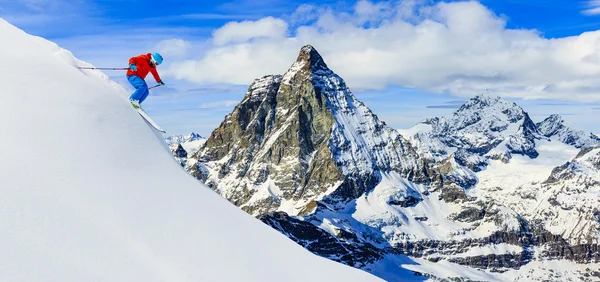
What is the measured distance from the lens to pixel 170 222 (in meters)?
14.7

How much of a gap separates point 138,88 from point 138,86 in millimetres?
360

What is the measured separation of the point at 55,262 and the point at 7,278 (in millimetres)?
1071

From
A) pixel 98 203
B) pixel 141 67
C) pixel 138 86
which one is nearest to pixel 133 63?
pixel 141 67

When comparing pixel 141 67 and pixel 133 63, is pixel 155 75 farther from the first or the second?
pixel 133 63

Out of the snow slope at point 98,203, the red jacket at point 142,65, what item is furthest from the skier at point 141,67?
the snow slope at point 98,203

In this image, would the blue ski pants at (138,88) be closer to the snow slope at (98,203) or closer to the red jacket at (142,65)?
the red jacket at (142,65)

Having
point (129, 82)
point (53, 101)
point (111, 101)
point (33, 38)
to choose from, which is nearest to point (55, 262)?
point (53, 101)

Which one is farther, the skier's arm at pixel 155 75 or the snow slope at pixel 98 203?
the skier's arm at pixel 155 75

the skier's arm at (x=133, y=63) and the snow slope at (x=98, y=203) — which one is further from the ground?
the skier's arm at (x=133, y=63)

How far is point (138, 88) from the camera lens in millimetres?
23078

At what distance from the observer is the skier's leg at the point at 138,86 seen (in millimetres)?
21920

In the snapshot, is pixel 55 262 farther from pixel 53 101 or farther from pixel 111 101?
pixel 111 101

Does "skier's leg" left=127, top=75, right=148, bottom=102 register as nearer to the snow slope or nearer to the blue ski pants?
the blue ski pants

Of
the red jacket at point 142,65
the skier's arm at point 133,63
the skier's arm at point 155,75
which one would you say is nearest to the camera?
the skier's arm at point 133,63
